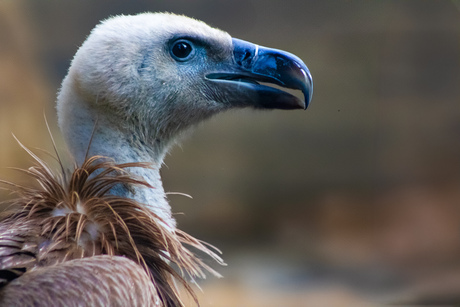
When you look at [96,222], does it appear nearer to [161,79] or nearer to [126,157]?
[126,157]

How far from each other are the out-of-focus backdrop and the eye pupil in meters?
0.97

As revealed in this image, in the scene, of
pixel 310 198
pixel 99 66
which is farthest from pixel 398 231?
pixel 99 66

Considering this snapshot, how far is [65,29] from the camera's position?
220 centimetres

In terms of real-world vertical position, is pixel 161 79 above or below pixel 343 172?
above

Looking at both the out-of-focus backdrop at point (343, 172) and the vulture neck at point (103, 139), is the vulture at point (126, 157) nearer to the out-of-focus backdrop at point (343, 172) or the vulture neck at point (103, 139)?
the vulture neck at point (103, 139)

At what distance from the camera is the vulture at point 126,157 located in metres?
1.06

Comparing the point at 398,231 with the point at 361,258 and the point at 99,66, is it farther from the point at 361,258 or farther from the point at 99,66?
the point at 99,66

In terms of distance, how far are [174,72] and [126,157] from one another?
249mm

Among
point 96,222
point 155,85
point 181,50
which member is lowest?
point 96,222

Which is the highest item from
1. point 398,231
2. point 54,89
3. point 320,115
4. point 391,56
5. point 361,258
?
point 391,56

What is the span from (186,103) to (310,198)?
148cm

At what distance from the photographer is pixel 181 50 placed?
1.44 metres

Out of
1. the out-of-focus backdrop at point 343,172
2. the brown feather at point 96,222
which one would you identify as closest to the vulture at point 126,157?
the brown feather at point 96,222

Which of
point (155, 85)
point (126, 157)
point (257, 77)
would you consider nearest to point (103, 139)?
point (126, 157)
